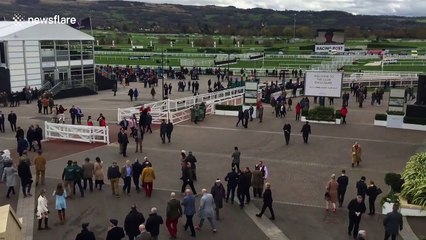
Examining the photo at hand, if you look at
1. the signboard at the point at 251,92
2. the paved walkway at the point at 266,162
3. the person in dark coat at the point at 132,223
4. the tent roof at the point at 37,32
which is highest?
the tent roof at the point at 37,32

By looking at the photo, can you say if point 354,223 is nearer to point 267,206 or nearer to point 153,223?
point 267,206

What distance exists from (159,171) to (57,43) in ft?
87.9

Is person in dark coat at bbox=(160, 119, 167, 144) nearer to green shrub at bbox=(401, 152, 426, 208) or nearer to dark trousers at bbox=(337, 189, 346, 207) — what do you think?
dark trousers at bbox=(337, 189, 346, 207)

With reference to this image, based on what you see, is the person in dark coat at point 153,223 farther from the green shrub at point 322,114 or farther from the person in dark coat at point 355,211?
the green shrub at point 322,114

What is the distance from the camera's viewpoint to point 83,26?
48188 mm

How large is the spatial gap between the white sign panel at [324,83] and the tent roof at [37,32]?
65.2 ft

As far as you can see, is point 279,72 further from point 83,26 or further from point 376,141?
point 376,141

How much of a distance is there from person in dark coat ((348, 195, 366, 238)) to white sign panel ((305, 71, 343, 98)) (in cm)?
2020

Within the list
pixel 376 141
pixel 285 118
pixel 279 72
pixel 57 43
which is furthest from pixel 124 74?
pixel 376 141

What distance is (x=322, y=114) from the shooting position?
27.2 m

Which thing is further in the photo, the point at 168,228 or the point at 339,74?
the point at 339,74

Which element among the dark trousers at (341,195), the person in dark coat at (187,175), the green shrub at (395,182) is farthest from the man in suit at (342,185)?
the person in dark coat at (187,175)

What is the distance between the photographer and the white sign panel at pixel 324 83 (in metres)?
31.3

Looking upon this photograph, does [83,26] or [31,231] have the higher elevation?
[83,26]
